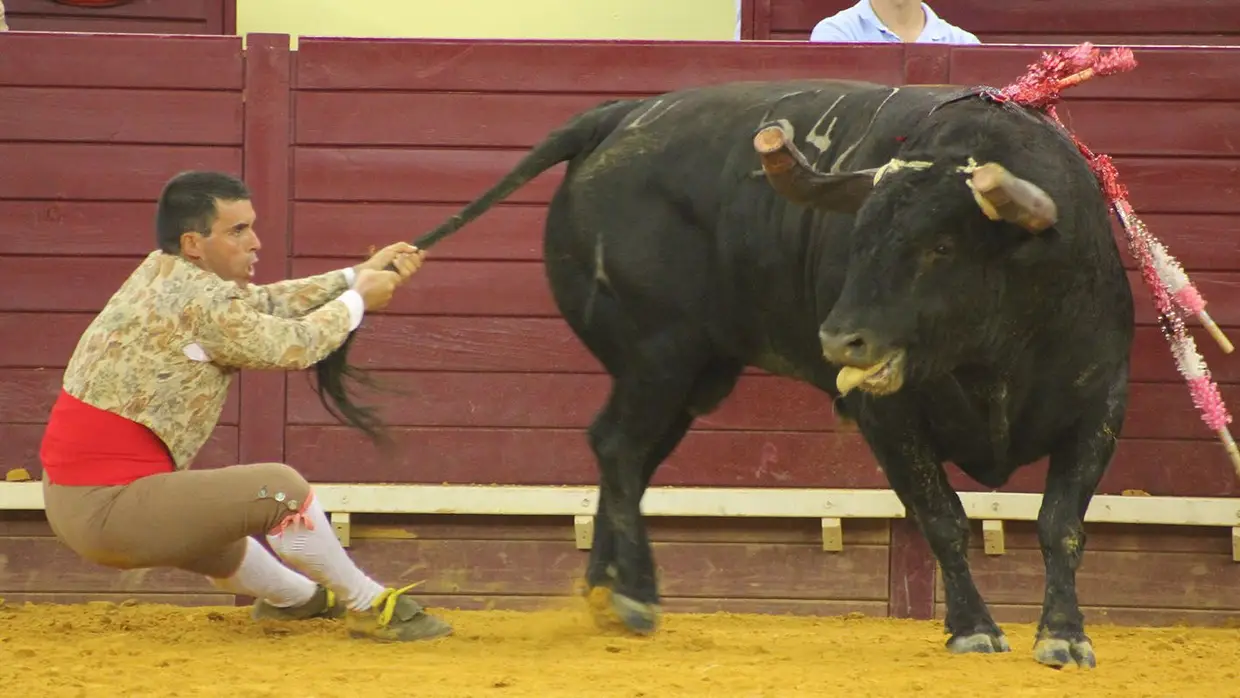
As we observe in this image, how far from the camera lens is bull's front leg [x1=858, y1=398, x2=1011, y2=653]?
4.39 metres

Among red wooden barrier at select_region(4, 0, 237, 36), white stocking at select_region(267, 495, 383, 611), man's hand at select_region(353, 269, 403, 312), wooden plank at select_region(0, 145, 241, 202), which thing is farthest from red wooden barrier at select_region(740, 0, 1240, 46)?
white stocking at select_region(267, 495, 383, 611)

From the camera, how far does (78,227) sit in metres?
6.21

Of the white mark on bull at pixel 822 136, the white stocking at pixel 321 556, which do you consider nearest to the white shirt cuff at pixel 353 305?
the white stocking at pixel 321 556

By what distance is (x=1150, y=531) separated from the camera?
6145 mm

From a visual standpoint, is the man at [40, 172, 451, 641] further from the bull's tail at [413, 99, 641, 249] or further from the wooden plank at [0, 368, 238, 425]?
the wooden plank at [0, 368, 238, 425]

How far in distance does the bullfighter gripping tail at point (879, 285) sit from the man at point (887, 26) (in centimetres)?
154

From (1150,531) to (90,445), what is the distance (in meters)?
3.55

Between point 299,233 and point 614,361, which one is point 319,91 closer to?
point 299,233

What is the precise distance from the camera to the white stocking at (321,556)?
4598mm

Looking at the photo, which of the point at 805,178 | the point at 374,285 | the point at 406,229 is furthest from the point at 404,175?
the point at 805,178

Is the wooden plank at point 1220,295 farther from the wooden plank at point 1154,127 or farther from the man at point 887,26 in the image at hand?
the man at point 887,26

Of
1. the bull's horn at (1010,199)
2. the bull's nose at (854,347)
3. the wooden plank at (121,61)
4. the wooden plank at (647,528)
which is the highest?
the wooden plank at (121,61)

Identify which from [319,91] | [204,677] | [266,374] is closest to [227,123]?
[319,91]

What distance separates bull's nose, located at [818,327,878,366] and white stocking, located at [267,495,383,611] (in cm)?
145
